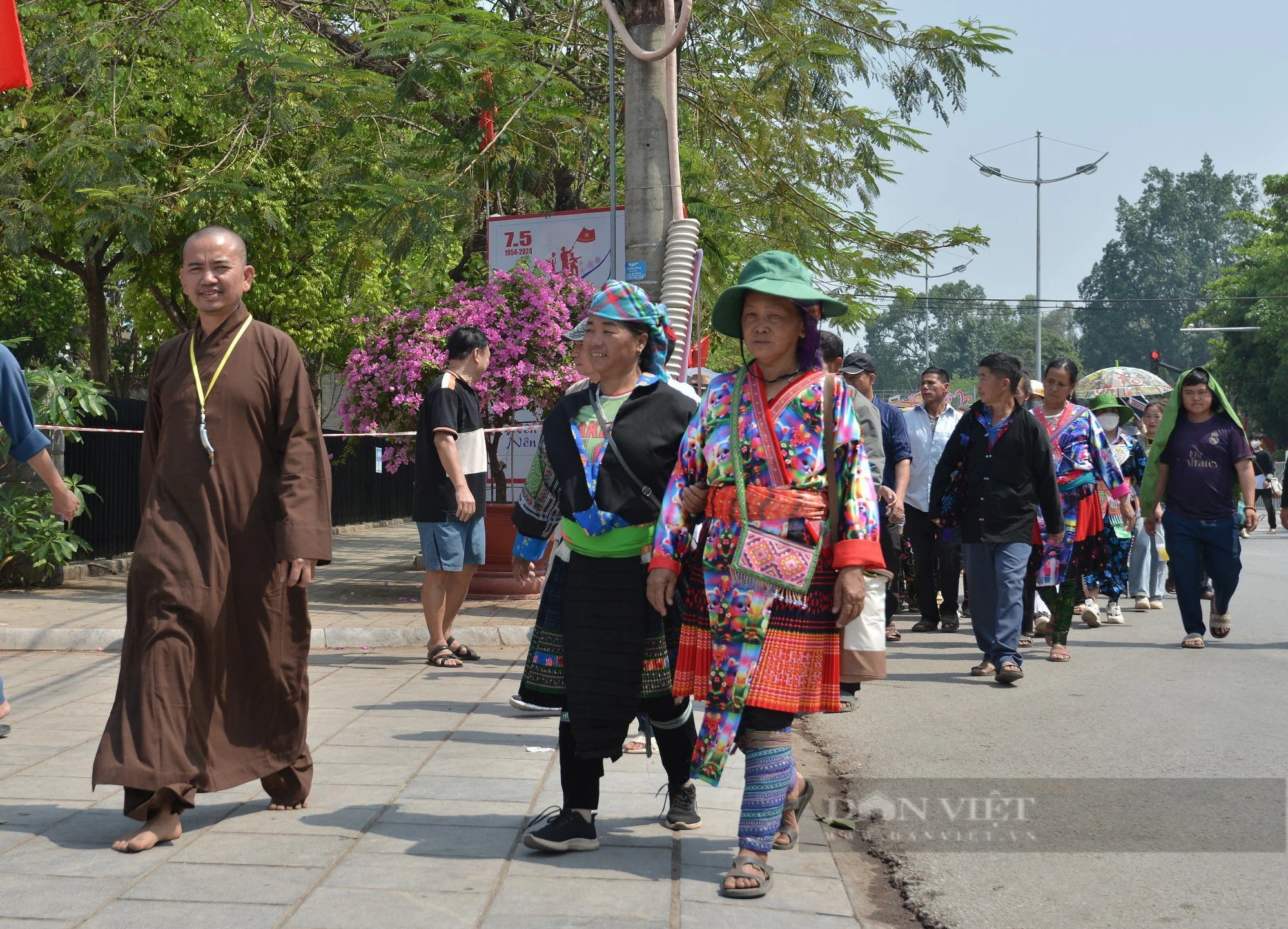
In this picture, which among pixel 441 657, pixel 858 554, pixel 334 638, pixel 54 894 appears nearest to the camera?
pixel 54 894

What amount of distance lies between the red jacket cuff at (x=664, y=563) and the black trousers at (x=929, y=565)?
23.5ft

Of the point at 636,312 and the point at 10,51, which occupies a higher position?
the point at 10,51

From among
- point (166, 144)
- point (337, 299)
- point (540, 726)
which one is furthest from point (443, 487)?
point (337, 299)

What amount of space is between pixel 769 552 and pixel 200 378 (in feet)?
6.71

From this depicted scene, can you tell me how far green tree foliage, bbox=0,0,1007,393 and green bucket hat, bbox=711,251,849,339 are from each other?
266 inches

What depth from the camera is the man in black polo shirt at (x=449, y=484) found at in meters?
8.07

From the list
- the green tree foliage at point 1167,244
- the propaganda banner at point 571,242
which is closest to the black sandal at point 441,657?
the propaganda banner at point 571,242

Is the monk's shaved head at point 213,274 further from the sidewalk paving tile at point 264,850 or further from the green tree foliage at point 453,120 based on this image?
the green tree foliage at point 453,120

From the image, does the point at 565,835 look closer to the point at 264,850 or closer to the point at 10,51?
the point at 264,850

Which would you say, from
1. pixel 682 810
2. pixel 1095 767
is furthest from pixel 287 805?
pixel 1095 767

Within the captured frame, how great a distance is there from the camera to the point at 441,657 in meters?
8.35

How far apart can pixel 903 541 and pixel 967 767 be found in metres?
5.93

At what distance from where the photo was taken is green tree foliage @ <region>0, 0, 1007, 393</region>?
35.9ft

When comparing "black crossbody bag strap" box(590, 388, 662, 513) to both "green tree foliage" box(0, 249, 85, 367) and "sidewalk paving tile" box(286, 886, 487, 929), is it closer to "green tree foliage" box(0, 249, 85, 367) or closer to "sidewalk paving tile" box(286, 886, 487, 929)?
Result: "sidewalk paving tile" box(286, 886, 487, 929)
